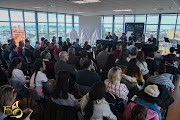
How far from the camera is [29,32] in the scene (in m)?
10.7

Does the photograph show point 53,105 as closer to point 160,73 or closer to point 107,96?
point 107,96

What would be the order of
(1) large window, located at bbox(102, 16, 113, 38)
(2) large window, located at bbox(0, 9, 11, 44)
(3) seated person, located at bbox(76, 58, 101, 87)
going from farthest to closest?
1. (1) large window, located at bbox(102, 16, 113, 38)
2. (2) large window, located at bbox(0, 9, 11, 44)
3. (3) seated person, located at bbox(76, 58, 101, 87)

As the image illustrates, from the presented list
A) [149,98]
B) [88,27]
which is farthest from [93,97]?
[88,27]

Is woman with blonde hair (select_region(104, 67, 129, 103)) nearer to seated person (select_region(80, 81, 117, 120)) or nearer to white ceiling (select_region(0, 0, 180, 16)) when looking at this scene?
seated person (select_region(80, 81, 117, 120))

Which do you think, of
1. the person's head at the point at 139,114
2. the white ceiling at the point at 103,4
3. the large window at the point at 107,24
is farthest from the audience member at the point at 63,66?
the large window at the point at 107,24

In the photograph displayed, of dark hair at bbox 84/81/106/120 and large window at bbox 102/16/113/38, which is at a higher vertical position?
large window at bbox 102/16/113/38

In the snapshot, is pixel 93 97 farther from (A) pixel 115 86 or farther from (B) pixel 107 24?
(B) pixel 107 24

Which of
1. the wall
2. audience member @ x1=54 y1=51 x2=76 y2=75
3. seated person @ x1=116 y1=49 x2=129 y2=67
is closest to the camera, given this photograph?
audience member @ x1=54 y1=51 x2=76 y2=75

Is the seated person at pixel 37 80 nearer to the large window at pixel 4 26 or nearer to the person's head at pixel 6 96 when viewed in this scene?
the person's head at pixel 6 96

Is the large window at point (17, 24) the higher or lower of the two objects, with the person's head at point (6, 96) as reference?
higher

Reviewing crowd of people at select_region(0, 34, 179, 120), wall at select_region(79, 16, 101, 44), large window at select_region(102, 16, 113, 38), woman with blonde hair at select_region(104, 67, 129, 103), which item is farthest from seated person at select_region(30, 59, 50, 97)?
large window at select_region(102, 16, 113, 38)

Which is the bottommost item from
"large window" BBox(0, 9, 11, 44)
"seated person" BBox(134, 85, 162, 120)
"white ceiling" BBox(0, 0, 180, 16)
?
"seated person" BBox(134, 85, 162, 120)

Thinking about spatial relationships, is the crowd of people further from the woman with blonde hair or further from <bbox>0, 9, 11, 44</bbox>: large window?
<bbox>0, 9, 11, 44</bbox>: large window

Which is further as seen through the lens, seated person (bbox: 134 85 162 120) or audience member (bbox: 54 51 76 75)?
audience member (bbox: 54 51 76 75)
